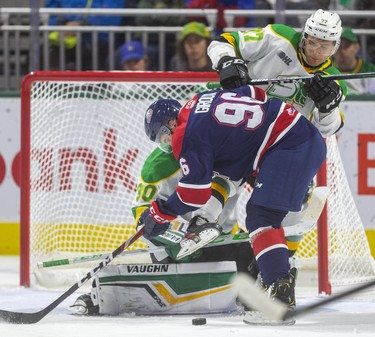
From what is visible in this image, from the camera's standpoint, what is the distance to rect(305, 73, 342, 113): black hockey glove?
182 inches

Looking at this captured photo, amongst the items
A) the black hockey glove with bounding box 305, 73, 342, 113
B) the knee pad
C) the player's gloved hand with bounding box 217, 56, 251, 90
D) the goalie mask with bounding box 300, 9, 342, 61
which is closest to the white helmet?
the goalie mask with bounding box 300, 9, 342, 61

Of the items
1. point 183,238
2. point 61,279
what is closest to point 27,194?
point 61,279

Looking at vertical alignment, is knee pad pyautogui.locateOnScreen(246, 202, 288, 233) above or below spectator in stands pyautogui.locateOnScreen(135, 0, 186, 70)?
below

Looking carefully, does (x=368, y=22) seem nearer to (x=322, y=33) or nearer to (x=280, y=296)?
(x=322, y=33)

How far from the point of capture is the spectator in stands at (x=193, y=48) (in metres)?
6.62

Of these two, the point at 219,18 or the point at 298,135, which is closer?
the point at 298,135

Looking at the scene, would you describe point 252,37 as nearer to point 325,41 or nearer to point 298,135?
point 325,41

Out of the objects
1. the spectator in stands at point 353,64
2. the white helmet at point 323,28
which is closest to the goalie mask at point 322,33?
the white helmet at point 323,28

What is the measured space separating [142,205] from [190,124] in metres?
0.75

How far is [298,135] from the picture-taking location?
4.37m

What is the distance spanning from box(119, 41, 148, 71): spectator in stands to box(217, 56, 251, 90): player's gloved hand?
2.07m

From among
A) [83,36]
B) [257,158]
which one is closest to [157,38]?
[83,36]

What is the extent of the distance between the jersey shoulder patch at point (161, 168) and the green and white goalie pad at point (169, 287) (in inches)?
16.7

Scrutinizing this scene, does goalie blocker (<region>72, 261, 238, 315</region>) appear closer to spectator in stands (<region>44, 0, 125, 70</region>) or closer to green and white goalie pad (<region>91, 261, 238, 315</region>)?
→ green and white goalie pad (<region>91, 261, 238, 315</region>)
